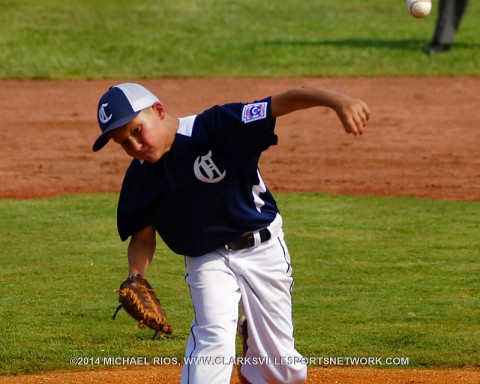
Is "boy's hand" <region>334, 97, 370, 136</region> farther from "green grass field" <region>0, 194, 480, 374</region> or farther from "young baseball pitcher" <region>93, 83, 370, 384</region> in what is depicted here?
"green grass field" <region>0, 194, 480, 374</region>

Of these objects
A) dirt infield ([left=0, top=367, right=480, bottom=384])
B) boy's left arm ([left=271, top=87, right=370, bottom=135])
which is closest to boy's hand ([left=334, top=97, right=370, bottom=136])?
boy's left arm ([left=271, top=87, right=370, bottom=135])

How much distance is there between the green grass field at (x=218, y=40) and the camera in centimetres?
1750

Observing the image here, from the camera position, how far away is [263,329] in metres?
4.82

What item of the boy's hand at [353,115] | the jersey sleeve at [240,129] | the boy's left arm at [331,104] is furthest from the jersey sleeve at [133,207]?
the boy's hand at [353,115]

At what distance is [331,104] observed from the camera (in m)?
4.23

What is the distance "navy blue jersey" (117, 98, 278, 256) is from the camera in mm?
4598

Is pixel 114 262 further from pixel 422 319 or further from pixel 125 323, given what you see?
pixel 422 319

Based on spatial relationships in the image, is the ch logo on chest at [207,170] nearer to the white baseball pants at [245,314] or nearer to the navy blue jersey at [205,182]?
the navy blue jersey at [205,182]

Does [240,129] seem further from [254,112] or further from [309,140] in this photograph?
[309,140]

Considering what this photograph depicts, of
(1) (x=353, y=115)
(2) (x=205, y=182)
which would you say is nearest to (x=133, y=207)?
(2) (x=205, y=182)

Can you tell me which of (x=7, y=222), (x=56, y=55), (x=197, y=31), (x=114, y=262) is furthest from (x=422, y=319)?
(x=197, y=31)

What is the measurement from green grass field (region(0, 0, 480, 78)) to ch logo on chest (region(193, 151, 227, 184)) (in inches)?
491

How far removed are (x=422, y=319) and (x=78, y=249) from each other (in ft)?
10.1

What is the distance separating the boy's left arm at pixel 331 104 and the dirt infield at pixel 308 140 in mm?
6374
